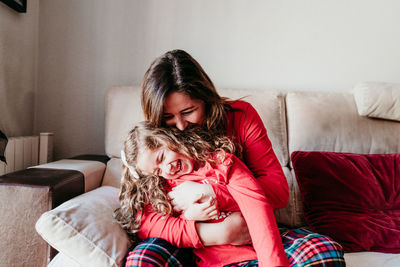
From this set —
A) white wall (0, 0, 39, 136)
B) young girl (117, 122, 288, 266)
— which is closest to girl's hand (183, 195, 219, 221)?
young girl (117, 122, 288, 266)

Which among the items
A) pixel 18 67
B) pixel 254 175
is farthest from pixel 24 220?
pixel 18 67

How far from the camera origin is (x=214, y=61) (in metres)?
1.81

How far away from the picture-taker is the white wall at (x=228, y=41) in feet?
5.88

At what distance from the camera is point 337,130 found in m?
1.51

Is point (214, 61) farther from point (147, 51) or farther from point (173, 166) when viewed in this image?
point (173, 166)

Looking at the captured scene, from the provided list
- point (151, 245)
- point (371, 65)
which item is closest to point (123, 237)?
point (151, 245)

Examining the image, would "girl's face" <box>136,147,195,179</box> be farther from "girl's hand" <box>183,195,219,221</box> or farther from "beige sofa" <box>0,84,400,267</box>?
"beige sofa" <box>0,84,400,267</box>

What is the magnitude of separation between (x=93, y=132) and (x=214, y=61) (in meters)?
0.94

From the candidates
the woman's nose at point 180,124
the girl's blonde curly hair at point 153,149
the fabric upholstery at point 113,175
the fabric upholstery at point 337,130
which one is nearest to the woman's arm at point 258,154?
the girl's blonde curly hair at point 153,149

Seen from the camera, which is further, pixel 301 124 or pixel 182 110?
pixel 301 124

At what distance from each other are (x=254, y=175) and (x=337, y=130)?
2.38ft

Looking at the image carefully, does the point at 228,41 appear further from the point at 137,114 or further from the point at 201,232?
the point at 201,232

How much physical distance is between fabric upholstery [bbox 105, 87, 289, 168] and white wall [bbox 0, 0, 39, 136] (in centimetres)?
55

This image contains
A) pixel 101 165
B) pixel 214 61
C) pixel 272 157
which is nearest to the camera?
pixel 272 157
